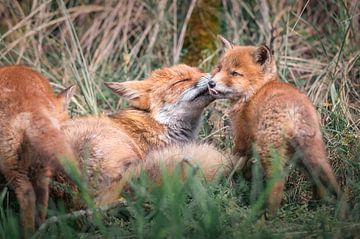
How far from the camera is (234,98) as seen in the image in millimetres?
5398

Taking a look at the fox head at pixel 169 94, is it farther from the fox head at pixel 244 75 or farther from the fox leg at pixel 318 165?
the fox leg at pixel 318 165

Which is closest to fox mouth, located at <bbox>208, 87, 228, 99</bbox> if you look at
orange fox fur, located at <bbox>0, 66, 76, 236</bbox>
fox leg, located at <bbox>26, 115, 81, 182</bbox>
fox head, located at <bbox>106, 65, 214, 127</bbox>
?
fox head, located at <bbox>106, 65, 214, 127</bbox>

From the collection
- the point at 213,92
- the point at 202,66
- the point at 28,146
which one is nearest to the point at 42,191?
the point at 28,146

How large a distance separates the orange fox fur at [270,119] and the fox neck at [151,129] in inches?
33.4

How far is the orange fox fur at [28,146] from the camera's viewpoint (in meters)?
4.28

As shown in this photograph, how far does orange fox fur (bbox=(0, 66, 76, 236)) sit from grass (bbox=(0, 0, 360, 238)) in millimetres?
146

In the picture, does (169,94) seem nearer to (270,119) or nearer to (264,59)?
(264,59)

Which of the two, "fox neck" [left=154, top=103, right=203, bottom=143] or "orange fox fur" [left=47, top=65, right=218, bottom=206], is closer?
"orange fox fur" [left=47, top=65, right=218, bottom=206]

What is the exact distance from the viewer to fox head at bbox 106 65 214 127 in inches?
241

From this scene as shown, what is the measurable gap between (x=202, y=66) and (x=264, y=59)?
253 centimetres

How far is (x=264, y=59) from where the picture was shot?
17.7 ft

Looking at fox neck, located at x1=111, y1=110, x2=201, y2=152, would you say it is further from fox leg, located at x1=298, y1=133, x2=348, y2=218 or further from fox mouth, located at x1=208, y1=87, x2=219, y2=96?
fox leg, located at x1=298, y1=133, x2=348, y2=218

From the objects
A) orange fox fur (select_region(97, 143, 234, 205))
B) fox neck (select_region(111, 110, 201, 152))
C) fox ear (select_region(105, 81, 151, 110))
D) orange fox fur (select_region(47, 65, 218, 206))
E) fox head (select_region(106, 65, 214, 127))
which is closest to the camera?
orange fox fur (select_region(97, 143, 234, 205))

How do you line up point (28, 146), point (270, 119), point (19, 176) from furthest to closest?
1. point (270, 119)
2. point (19, 176)
3. point (28, 146)
